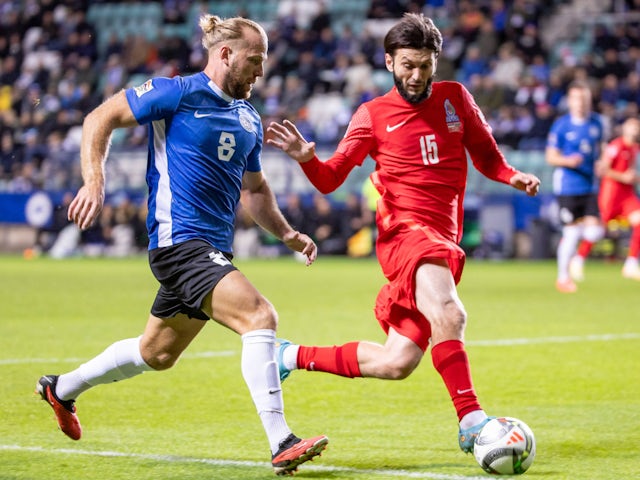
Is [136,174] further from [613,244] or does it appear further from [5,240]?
[613,244]

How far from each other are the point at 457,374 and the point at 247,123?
59.9 inches

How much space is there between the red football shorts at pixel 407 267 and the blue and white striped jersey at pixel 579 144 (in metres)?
10.2

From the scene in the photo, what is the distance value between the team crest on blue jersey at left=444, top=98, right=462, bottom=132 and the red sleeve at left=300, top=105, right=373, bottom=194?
15.3 inches

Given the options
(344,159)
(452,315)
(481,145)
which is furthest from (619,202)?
(452,315)

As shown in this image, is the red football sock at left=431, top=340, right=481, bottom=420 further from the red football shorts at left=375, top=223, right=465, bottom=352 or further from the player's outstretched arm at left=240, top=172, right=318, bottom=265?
the player's outstretched arm at left=240, top=172, right=318, bottom=265

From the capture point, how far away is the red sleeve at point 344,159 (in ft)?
19.6

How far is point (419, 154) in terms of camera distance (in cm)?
615

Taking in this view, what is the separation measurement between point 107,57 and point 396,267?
88.6 ft

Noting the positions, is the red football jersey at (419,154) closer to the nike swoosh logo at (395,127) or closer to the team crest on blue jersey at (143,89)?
the nike swoosh logo at (395,127)

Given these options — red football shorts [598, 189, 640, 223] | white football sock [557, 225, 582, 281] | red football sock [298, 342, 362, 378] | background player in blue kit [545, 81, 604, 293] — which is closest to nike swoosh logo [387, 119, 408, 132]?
red football sock [298, 342, 362, 378]

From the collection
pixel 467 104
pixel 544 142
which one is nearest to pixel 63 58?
pixel 544 142

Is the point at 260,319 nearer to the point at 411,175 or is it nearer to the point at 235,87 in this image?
the point at 235,87

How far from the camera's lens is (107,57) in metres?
31.9

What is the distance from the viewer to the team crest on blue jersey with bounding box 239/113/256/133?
5.78 meters
